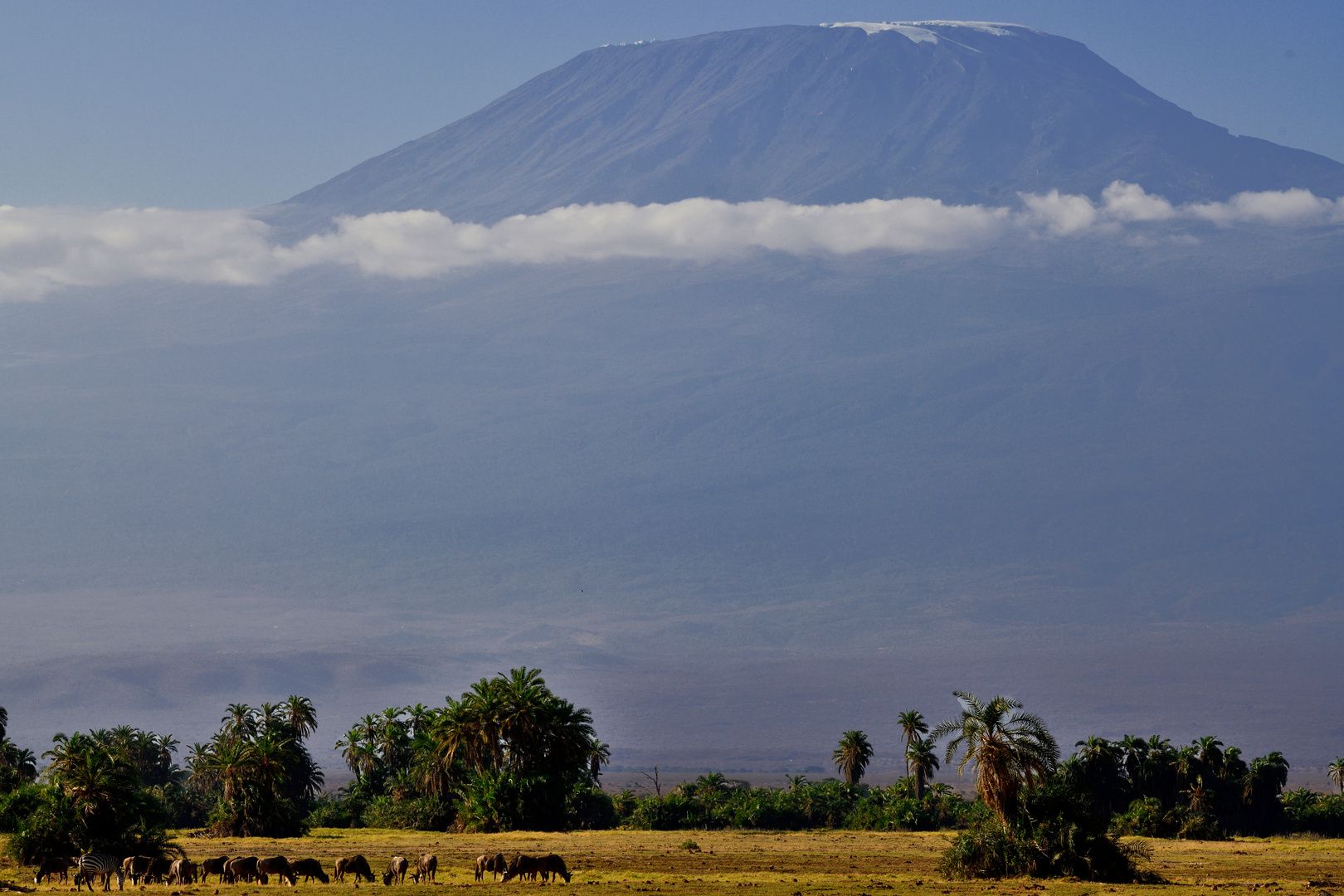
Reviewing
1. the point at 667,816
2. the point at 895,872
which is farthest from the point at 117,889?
the point at 667,816

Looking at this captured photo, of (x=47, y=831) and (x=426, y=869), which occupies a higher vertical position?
(x=47, y=831)

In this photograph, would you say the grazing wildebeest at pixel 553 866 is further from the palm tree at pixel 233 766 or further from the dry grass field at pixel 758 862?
the palm tree at pixel 233 766

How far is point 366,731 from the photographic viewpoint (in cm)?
12725

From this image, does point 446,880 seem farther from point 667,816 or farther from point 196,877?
point 667,816

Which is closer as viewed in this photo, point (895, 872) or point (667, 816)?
point (895, 872)

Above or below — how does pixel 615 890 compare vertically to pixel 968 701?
below

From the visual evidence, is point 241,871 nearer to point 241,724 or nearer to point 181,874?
point 181,874

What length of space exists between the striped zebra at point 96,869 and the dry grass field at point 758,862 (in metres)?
0.98

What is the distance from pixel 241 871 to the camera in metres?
50.5

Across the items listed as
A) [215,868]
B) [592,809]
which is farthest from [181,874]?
[592,809]

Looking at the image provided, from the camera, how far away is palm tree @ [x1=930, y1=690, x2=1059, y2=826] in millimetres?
53344

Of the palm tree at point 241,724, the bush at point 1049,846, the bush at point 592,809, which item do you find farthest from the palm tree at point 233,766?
the bush at point 1049,846

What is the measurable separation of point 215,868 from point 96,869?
4.16 meters

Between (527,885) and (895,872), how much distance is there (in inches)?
640
